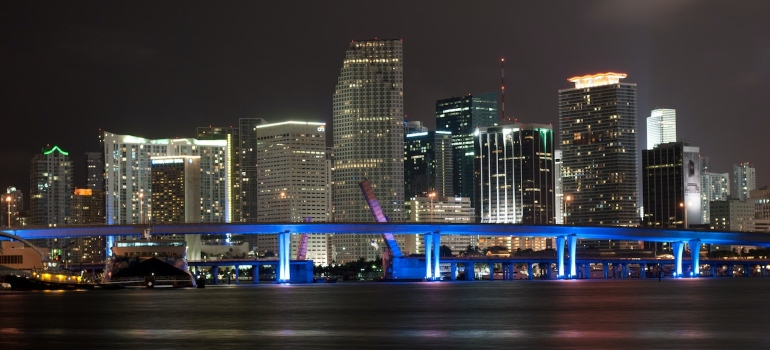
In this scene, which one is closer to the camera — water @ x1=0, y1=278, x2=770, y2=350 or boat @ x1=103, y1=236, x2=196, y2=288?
water @ x1=0, y1=278, x2=770, y2=350

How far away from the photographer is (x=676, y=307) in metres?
88.6

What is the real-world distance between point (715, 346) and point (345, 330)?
2081 cm

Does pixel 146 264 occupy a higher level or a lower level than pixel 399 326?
higher

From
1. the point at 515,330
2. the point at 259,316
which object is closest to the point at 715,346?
the point at 515,330

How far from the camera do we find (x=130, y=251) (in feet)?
563

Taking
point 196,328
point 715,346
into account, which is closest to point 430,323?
point 196,328

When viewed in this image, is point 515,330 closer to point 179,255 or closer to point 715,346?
point 715,346

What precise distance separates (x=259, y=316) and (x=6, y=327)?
59.8 ft

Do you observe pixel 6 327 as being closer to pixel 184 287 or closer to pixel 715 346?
pixel 715 346

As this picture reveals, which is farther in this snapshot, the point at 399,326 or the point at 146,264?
the point at 146,264

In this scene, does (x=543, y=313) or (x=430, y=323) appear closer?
(x=430, y=323)

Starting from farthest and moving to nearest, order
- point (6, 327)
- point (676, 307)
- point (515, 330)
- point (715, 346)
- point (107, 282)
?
point (107, 282)
point (676, 307)
point (6, 327)
point (515, 330)
point (715, 346)

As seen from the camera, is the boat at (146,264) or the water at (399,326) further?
the boat at (146,264)

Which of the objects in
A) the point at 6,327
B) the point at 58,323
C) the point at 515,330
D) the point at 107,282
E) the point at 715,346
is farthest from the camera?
the point at 107,282
